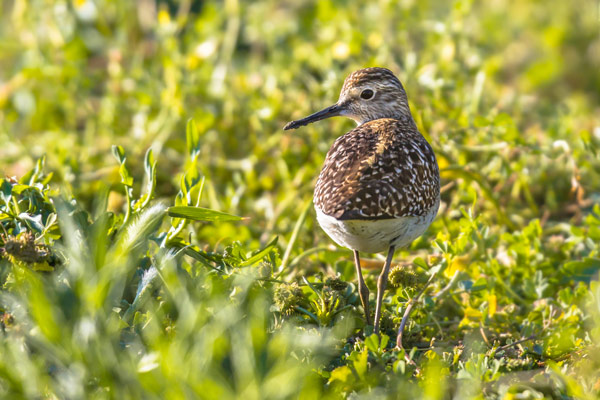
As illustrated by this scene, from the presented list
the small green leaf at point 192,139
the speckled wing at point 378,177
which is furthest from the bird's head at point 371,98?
the small green leaf at point 192,139

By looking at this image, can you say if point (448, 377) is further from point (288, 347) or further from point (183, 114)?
point (183, 114)

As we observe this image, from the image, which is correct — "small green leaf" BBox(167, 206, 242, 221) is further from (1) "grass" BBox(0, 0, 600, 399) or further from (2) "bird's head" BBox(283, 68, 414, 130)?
(2) "bird's head" BBox(283, 68, 414, 130)

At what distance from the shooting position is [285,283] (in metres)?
3.59

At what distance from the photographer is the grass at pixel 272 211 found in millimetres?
2818

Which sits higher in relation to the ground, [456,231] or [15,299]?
[15,299]

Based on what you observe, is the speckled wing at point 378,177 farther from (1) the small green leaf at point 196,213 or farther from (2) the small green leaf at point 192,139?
(2) the small green leaf at point 192,139

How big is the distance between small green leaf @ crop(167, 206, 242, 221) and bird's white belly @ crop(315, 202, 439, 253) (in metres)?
0.47

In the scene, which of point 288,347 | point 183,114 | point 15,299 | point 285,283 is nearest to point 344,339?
point 285,283

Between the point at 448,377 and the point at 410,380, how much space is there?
16cm

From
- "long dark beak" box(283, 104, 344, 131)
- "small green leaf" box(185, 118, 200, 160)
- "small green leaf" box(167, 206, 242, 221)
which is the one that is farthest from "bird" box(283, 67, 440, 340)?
"small green leaf" box(185, 118, 200, 160)

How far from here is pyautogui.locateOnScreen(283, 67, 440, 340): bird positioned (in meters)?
3.50

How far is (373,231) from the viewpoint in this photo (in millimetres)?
3570

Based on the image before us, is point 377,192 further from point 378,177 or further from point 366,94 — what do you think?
point 366,94

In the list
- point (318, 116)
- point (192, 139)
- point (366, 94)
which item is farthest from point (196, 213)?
point (366, 94)
